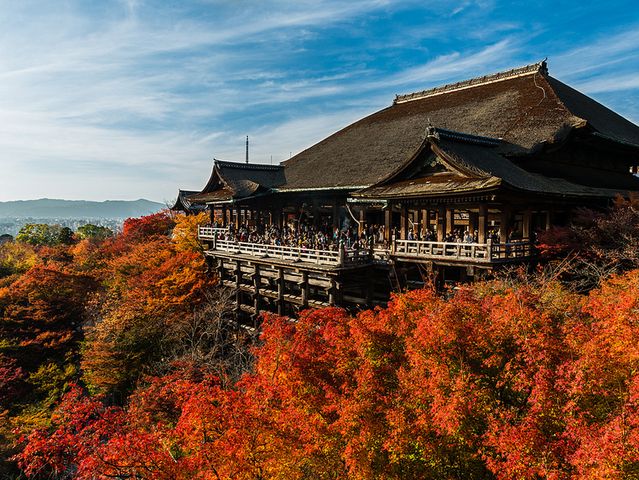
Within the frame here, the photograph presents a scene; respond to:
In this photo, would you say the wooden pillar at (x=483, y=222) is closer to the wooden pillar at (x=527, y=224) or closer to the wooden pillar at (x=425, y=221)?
the wooden pillar at (x=425, y=221)

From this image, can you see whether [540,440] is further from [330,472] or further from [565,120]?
[565,120]

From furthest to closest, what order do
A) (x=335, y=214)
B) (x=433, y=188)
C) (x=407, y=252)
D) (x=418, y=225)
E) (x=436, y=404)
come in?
1. (x=335, y=214)
2. (x=418, y=225)
3. (x=407, y=252)
4. (x=433, y=188)
5. (x=436, y=404)

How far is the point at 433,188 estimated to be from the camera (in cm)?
1641

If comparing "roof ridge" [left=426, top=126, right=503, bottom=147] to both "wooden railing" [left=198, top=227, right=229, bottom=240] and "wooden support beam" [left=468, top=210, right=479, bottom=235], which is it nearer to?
"wooden support beam" [left=468, top=210, right=479, bottom=235]

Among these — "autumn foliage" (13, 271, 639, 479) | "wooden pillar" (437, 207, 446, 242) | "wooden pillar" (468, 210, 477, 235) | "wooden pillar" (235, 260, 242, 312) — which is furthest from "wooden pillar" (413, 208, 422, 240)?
"wooden pillar" (235, 260, 242, 312)

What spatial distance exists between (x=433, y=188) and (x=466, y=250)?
2.76 m

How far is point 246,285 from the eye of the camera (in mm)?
24812

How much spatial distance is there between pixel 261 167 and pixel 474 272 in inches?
725

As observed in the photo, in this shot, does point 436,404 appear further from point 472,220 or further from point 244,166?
point 244,166

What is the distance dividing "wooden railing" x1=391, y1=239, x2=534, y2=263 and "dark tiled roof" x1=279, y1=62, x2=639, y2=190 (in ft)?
11.8

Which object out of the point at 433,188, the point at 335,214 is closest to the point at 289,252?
the point at 335,214

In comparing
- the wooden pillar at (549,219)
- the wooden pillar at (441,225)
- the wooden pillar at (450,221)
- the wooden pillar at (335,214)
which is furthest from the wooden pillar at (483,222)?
the wooden pillar at (335,214)

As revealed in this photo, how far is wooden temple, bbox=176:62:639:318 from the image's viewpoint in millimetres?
16609

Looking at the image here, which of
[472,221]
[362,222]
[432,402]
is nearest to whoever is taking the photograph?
[432,402]
